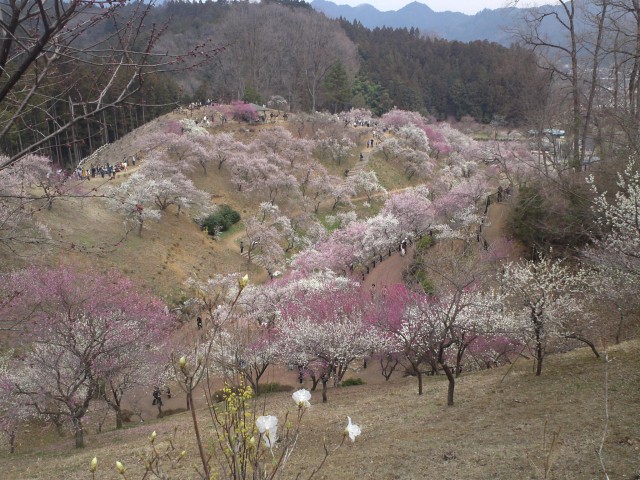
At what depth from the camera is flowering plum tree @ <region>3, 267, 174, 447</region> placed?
469 inches

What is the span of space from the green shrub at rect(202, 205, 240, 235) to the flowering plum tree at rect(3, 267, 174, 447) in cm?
1292

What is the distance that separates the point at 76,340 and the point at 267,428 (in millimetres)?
12529

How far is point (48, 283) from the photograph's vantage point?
635 inches

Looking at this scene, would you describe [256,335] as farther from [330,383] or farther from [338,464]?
[338,464]

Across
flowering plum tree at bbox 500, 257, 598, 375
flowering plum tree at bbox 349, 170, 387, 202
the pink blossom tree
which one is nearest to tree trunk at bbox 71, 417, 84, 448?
flowering plum tree at bbox 500, 257, 598, 375

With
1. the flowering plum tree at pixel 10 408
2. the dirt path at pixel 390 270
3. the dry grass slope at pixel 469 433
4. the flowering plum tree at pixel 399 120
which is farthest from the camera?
the flowering plum tree at pixel 399 120

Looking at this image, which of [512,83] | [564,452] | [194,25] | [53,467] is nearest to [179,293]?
[53,467]

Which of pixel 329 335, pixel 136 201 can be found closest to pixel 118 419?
pixel 329 335

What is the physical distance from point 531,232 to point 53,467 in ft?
61.5

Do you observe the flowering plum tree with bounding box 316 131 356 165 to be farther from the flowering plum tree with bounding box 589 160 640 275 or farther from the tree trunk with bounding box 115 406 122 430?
the flowering plum tree with bounding box 589 160 640 275

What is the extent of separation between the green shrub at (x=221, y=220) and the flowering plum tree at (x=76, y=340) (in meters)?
12.9

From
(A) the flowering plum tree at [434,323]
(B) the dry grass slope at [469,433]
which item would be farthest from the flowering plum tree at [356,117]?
(B) the dry grass slope at [469,433]

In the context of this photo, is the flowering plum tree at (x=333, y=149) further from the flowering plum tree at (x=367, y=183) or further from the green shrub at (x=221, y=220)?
the green shrub at (x=221, y=220)

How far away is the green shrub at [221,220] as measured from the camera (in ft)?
101
